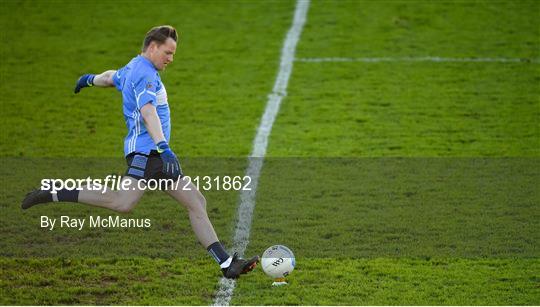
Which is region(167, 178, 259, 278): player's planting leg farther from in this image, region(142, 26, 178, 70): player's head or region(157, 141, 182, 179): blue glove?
region(142, 26, 178, 70): player's head

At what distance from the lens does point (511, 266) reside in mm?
8555

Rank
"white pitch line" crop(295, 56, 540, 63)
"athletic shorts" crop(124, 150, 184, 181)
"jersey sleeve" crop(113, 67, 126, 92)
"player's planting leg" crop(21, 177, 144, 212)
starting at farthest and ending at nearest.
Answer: "white pitch line" crop(295, 56, 540, 63) < "jersey sleeve" crop(113, 67, 126, 92) < "player's planting leg" crop(21, 177, 144, 212) < "athletic shorts" crop(124, 150, 184, 181)

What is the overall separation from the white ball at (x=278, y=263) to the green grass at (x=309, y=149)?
0.15 meters

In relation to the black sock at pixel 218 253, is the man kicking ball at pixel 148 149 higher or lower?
higher

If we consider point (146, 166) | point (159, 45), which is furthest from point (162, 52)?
point (146, 166)

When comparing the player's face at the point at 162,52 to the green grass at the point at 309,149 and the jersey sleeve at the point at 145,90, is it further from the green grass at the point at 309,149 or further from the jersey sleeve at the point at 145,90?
the green grass at the point at 309,149

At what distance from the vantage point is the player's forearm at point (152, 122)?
754 centimetres

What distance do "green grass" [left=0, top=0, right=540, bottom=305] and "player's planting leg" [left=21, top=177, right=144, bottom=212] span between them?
0.73m

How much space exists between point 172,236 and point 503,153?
515 cm

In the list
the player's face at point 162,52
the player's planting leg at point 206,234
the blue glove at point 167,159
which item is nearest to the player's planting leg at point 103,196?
the player's planting leg at point 206,234

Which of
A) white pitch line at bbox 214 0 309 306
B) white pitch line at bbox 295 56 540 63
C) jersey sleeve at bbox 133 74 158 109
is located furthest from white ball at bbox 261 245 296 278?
white pitch line at bbox 295 56 540 63

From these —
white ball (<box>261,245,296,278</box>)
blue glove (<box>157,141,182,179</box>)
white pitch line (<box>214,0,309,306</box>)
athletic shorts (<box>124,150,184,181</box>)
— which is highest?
blue glove (<box>157,141,182,179</box>)

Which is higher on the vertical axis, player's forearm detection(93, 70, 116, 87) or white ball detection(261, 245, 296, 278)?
player's forearm detection(93, 70, 116, 87)

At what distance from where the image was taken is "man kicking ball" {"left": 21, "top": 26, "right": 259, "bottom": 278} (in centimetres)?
775
